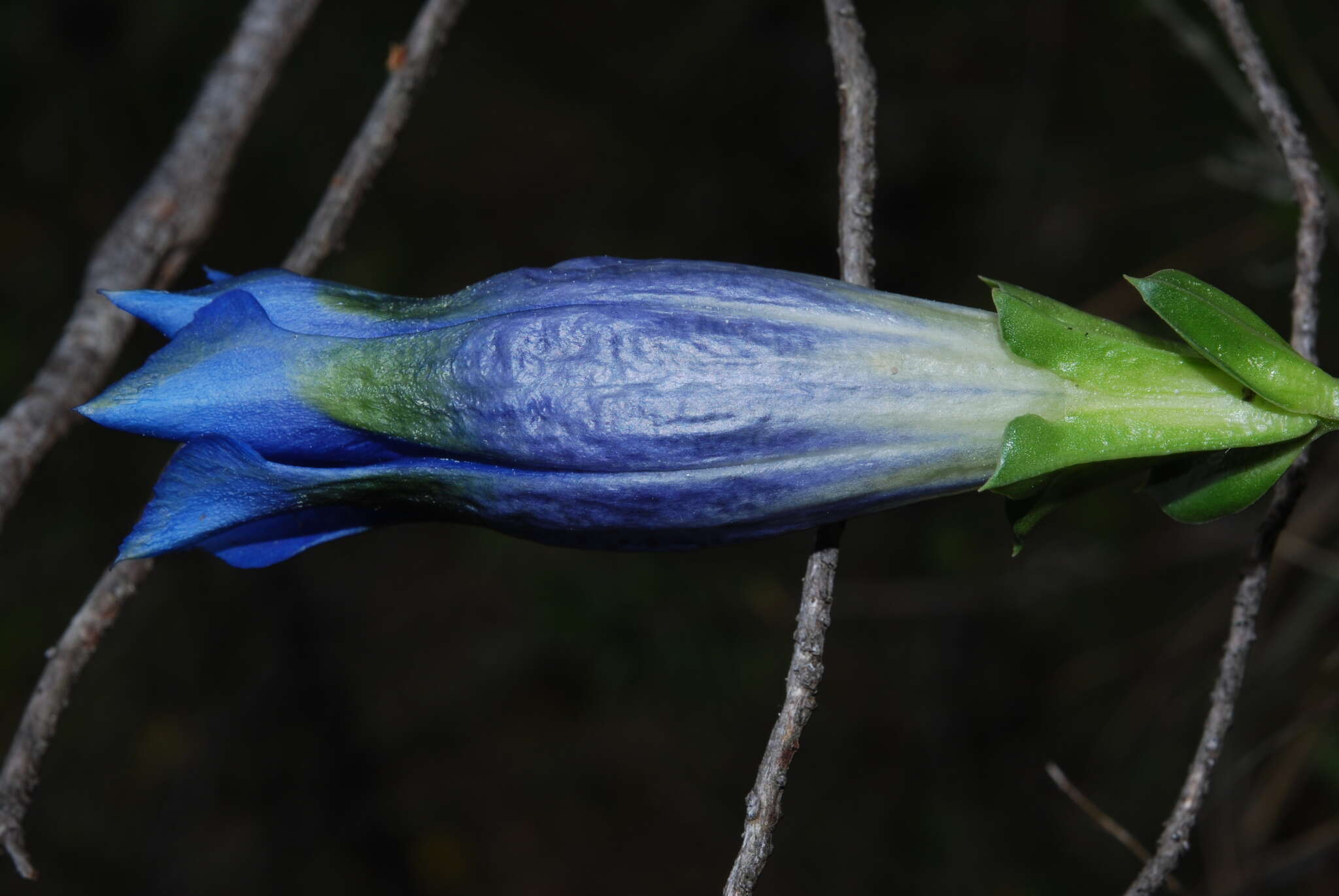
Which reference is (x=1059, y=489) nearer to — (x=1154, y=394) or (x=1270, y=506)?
(x=1154, y=394)

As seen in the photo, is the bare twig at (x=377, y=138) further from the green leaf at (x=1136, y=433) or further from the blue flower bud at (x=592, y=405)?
the green leaf at (x=1136, y=433)

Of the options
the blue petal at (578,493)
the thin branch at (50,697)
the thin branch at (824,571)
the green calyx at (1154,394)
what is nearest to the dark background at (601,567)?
the thin branch at (50,697)

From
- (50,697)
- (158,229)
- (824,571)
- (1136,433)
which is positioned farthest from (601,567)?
(1136,433)

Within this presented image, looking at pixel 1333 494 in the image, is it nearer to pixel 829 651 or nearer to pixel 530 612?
pixel 829 651

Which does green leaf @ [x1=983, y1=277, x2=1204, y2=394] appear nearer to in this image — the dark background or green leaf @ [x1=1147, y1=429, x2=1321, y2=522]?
green leaf @ [x1=1147, y1=429, x2=1321, y2=522]

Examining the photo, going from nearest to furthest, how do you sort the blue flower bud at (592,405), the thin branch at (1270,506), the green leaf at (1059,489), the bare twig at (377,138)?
the blue flower bud at (592,405) → the green leaf at (1059,489) → the thin branch at (1270,506) → the bare twig at (377,138)

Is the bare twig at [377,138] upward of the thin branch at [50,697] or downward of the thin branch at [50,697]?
upward
